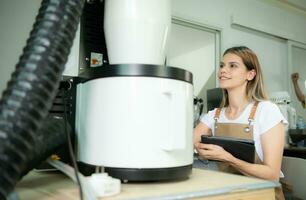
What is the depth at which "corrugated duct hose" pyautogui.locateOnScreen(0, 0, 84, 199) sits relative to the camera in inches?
16.8

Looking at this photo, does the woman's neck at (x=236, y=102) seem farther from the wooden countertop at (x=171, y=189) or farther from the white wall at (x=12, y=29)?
the white wall at (x=12, y=29)

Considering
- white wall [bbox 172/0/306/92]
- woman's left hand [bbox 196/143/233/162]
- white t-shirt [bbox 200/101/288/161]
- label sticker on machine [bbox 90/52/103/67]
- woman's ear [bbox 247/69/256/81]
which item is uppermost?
white wall [bbox 172/0/306/92]

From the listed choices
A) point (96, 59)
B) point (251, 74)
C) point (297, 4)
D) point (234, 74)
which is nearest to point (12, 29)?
point (96, 59)

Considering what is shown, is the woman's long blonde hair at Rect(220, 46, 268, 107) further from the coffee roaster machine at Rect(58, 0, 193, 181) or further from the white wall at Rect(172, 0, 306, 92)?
the coffee roaster machine at Rect(58, 0, 193, 181)

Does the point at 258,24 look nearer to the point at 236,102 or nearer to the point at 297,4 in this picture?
the point at 297,4

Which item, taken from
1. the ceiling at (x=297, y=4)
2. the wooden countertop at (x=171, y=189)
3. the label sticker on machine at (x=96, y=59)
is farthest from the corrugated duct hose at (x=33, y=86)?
the ceiling at (x=297, y=4)

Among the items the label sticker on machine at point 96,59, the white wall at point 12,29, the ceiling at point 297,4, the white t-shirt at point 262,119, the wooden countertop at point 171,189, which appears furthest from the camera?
the ceiling at point 297,4

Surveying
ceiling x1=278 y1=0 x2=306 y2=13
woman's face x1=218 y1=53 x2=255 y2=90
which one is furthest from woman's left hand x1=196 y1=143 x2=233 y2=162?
ceiling x1=278 y1=0 x2=306 y2=13

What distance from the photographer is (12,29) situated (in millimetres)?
1529

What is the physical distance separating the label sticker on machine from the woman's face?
93 cm

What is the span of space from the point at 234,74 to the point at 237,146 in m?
0.64

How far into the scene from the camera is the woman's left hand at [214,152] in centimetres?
108

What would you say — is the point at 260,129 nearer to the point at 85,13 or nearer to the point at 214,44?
the point at 85,13

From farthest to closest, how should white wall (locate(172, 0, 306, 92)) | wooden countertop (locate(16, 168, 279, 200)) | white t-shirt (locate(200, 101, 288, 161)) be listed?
1. white wall (locate(172, 0, 306, 92))
2. white t-shirt (locate(200, 101, 288, 161))
3. wooden countertop (locate(16, 168, 279, 200))
